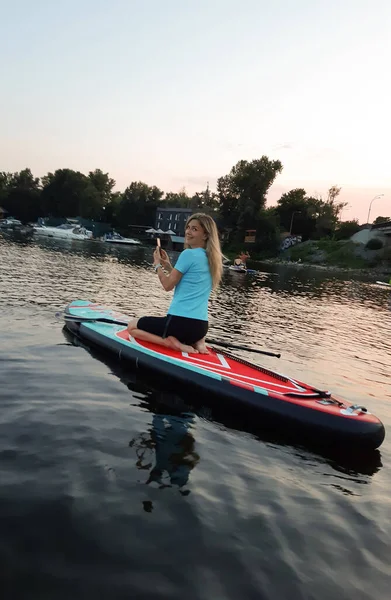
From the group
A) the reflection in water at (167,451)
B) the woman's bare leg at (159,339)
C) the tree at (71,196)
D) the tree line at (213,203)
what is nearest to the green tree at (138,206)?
the tree line at (213,203)

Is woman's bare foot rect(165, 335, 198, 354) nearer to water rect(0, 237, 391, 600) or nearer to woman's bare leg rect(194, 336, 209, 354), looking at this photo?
woman's bare leg rect(194, 336, 209, 354)

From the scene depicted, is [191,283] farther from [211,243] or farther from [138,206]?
[138,206]

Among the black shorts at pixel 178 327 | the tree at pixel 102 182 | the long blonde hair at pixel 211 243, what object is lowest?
the black shorts at pixel 178 327

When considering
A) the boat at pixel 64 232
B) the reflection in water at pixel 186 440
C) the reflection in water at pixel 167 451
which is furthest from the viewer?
the boat at pixel 64 232

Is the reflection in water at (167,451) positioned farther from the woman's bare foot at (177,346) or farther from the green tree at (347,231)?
the green tree at (347,231)

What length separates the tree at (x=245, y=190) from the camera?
9112 centimetres

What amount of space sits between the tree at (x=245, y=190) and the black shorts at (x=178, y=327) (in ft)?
274

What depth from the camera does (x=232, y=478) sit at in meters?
4.94

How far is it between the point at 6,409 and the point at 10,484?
1.77 metres

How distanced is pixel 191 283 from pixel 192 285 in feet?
0.12

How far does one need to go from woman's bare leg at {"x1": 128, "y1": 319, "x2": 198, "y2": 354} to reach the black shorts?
0.06m

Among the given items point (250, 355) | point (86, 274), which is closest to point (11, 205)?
point (86, 274)

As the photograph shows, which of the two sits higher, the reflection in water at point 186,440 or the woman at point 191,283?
the woman at point 191,283

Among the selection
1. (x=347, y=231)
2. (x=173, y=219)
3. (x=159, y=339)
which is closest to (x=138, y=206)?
(x=173, y=219)
